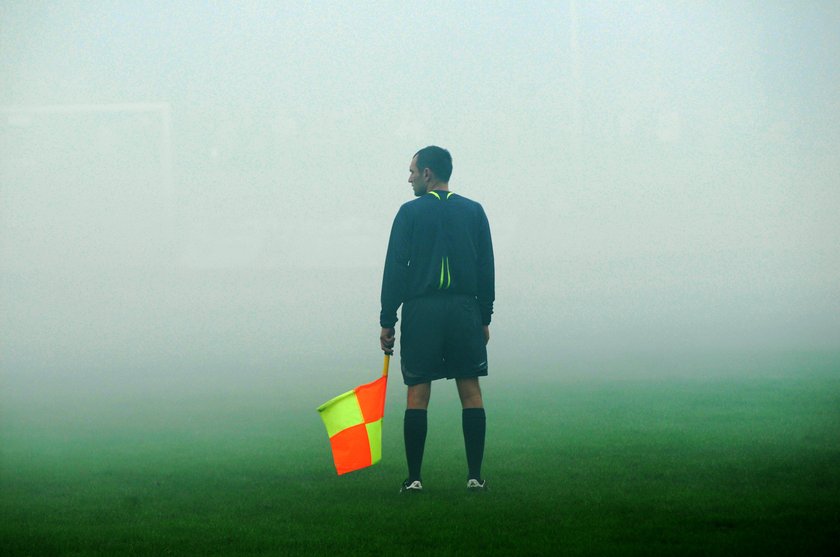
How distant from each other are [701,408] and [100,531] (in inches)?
229

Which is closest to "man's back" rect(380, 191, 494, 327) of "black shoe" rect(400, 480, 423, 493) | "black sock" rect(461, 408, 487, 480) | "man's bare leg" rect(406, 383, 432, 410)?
"man's bare leg" rect(406, 383, 432, 410)

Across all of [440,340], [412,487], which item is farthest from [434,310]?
[412,487]

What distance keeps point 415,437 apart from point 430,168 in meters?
1.44

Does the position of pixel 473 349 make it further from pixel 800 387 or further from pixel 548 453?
pixel 800 387

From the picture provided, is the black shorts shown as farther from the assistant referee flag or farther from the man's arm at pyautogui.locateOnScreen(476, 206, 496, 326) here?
the assistant referee flag

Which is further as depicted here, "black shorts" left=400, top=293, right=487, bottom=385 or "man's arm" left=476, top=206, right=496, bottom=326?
"man's arm" left=476, top=206, right=496, bottom=326

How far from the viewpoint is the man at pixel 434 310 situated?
499 cm

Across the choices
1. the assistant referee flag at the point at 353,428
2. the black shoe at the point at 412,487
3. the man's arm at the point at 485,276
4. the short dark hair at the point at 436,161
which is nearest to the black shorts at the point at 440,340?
the man's arm at the point at 485,276

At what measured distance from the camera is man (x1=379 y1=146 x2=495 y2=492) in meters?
4.99

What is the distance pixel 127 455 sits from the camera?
7.38m

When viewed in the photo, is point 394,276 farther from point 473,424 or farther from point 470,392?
point 473,424

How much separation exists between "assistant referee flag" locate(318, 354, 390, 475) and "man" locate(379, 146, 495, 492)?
304mm

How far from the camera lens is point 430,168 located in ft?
16.8

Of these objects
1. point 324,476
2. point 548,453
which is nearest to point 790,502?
point 548,453
